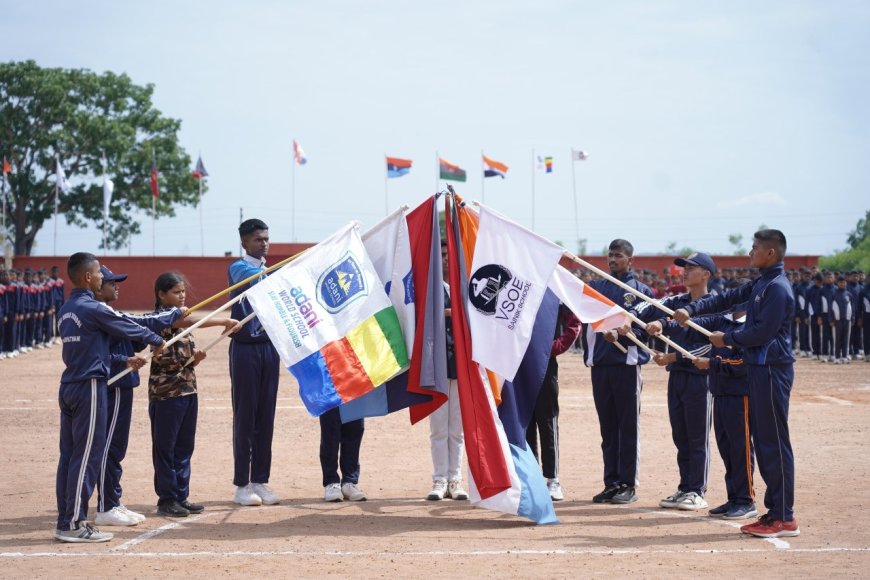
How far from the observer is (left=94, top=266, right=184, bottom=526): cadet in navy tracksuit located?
8977 mm

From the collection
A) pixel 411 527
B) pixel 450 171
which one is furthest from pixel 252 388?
pixel 450 171

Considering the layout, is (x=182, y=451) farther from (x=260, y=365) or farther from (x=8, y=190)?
(x=8, y=190)

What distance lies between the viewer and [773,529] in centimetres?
849

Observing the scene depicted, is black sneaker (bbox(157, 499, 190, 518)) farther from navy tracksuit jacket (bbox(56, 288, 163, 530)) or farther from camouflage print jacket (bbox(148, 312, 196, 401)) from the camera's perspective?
navy tracksuit jacket (bbox(56, 288, 163, 530))

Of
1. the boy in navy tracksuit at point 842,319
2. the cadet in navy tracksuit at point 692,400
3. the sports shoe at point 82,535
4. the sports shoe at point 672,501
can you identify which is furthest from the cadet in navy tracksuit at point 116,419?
the boy in navy tracksuit at point 842,319

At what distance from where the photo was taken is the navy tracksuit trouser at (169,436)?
31.0 feet

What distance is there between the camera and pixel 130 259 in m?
50.8

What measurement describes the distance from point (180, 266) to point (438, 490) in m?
43.0

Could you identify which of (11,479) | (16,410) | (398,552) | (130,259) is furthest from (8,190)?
(398,552)

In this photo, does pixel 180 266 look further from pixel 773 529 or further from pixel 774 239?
pixel 773 529

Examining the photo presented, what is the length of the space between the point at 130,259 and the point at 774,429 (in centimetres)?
4593

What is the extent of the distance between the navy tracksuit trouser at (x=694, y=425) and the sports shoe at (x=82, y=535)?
17.3 feet

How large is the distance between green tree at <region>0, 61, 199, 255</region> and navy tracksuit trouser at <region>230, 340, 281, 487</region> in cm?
5107

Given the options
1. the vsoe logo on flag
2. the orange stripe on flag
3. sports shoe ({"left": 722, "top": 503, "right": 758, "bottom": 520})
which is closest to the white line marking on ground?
the orange stripe on flag
